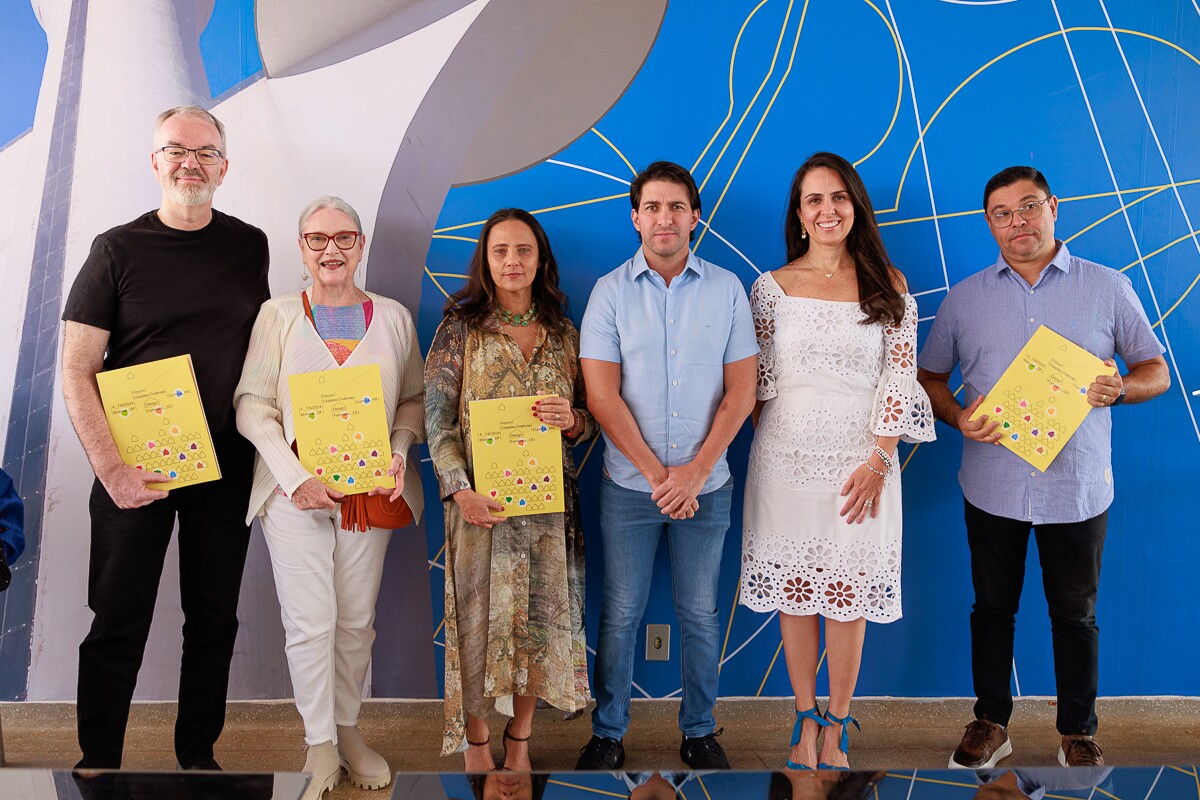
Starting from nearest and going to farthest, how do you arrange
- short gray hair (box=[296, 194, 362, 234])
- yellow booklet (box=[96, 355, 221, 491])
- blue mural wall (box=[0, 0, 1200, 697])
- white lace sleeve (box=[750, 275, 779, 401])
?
1. yellow booklet (box=[96, 355, 221, 491])
2. short gray hair (box=[296, 194, 362, 234])
3. white lace sleeve (box=[750, 275, 779, 401])
4. blue mural wall (box=[0, 0, 1200, 697])

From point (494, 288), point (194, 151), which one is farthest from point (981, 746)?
point (194, 151)

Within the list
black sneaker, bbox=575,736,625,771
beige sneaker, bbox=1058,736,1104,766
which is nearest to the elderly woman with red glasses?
black sneaker, bbox=575,736,625,771

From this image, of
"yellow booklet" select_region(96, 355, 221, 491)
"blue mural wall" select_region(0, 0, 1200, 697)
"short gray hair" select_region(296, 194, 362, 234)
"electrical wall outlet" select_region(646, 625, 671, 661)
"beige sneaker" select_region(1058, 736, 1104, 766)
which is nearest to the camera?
"yellow booklet" select_region(96, 355, 221, 491)

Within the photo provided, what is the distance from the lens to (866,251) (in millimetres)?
2504

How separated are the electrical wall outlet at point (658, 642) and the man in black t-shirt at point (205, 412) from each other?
1.38 m

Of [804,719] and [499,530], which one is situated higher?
[499,530]

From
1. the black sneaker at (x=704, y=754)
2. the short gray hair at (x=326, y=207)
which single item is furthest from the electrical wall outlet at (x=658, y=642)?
the short gray hair at (x=326, y=207)

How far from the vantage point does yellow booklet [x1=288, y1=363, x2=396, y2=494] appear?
2324mm

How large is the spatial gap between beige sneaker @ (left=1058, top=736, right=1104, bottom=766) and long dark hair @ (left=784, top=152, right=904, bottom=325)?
1488mm

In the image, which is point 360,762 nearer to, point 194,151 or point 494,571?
point 494,571

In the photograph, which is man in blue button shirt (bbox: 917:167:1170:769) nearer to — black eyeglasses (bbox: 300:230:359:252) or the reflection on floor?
the reflection on floor

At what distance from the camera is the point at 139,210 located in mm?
2836

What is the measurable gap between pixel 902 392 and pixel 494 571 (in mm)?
1291

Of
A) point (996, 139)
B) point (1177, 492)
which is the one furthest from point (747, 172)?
point (1177, 492)
